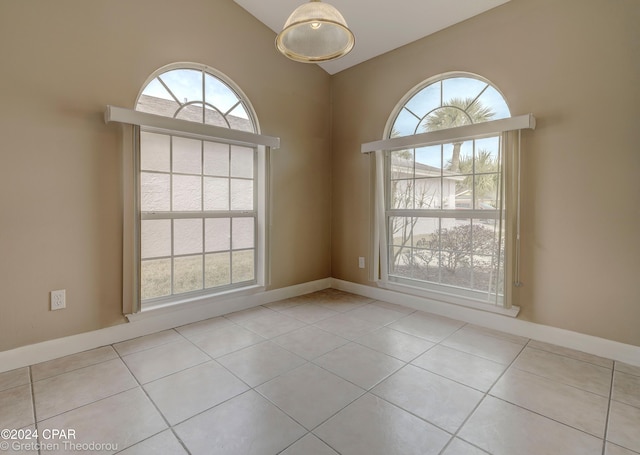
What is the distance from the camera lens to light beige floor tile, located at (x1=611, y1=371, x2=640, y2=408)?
5.64 feet

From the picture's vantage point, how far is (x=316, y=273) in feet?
13.1

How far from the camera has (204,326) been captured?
2.77 m

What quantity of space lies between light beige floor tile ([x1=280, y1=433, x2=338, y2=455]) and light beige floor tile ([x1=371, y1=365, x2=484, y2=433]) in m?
0.49

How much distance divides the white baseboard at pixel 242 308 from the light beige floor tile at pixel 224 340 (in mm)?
337

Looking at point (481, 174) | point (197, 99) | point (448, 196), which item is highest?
point (197, 99)

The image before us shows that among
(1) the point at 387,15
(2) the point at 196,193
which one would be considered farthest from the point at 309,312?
(1) the point at 387,15

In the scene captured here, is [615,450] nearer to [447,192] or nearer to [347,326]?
[347,326]

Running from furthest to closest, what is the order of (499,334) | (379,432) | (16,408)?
(499,334)
(16,408)
(379,432)

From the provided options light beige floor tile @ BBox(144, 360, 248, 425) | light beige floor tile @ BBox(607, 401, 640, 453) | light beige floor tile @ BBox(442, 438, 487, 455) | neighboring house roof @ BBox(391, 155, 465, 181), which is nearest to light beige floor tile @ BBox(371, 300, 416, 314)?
neighboring house roof @ BBox(391, 155, 465, 181)

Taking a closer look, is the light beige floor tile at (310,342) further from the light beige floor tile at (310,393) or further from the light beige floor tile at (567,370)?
the light beige floor tile at (567,370)

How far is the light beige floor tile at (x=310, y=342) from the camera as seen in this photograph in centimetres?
228

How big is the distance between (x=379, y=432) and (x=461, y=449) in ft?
1.18

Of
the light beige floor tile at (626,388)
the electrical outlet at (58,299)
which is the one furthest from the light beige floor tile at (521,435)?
the electrical outlet at (58,299)

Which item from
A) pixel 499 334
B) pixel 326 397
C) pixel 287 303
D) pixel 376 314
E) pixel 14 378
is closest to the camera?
pixel 326 397
